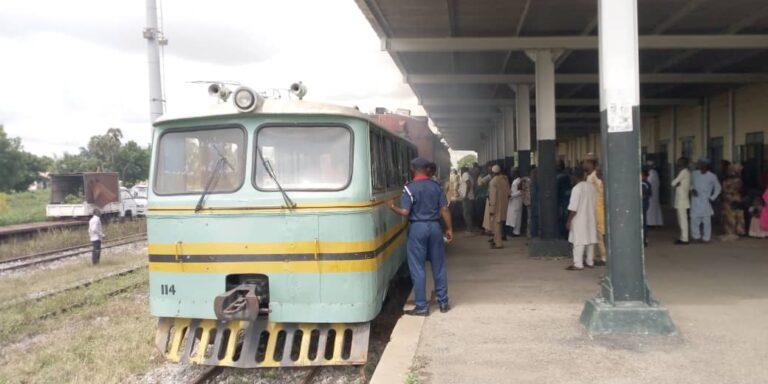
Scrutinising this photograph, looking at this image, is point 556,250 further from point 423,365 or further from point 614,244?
point 423,365

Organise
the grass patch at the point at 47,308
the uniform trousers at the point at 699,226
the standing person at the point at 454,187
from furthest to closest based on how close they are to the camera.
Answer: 1. the standing person at the point at 454,187
2. the uniform trousers at the point at 699,226
3. the grass patch at the point at 47,308

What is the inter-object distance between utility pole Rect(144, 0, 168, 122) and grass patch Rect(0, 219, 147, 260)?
8547 mm

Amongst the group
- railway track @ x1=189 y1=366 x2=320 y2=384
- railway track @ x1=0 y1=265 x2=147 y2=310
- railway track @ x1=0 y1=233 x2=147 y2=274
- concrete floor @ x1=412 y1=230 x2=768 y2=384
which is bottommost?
railway track @ x1=0 y1=265 x2=147 y2=310

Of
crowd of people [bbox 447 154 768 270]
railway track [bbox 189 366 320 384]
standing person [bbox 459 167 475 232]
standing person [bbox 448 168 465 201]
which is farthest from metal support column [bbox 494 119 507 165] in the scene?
railway track [bbox 189 366 320 384]

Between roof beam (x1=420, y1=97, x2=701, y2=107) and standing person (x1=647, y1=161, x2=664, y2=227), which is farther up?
roof beam (x1=420, y1=97, x2=701, y2=107)

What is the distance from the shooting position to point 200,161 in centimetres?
588

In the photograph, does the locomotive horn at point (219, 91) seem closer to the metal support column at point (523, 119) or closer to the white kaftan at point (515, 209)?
the white kaftan at point (515, 209)

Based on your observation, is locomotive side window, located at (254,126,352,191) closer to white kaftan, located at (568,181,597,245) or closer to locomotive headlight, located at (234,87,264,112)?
locomotive headlight, located at (234,87,264,112)

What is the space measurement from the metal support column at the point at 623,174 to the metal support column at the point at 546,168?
5021 mm

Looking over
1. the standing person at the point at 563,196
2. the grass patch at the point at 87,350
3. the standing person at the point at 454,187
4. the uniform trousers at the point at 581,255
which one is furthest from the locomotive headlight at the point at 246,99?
the standing person at the point at 454,187

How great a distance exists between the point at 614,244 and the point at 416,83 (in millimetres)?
11469

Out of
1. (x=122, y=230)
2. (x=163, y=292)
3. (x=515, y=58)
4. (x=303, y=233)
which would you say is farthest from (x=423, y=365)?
(x=122, y=230)

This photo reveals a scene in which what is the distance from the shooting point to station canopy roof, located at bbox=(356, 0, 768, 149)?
10.0 m

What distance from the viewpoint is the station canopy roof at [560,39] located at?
10.0 m
